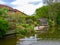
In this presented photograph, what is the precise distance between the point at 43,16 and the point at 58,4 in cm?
249

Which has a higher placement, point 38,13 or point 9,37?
point 38,13

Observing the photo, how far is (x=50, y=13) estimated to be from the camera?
23.3 metres

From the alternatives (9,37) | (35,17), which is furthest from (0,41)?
(35,17)

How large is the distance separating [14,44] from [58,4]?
14432mm

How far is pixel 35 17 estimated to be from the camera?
893 inches

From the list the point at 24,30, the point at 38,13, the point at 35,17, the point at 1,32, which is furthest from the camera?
the point at 38,13

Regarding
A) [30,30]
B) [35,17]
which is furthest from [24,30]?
[35,17]

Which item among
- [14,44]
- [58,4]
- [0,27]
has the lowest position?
[14,44]

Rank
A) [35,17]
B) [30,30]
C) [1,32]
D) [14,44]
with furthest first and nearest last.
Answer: [35,17] < [30,30] < [1,32] < [14,44]

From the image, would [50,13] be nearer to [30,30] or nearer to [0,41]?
[30,30]

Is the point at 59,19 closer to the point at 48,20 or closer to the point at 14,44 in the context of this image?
the point at 48,20

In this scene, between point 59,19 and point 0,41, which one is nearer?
point 0,41

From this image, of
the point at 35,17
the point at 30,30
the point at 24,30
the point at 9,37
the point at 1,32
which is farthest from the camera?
the point at 35,17

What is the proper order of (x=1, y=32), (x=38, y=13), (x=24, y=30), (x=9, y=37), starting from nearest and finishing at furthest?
1. (x=1, y=32)
2. (x=9, y=37)
3. (x=24, y=30)
4. (x=38, y=13)
